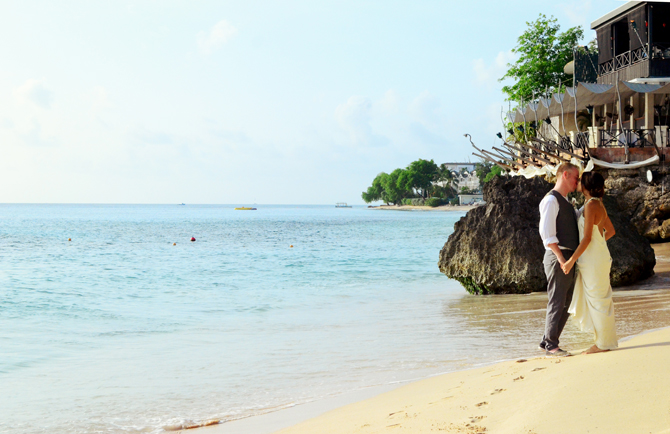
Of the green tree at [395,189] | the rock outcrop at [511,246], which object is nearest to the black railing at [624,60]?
the rock outcrop at [511,246]

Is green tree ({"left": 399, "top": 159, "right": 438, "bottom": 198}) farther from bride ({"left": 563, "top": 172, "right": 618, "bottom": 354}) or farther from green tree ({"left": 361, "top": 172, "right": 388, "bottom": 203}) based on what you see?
bride ({"left": 563, "top": 172, "right": 618, "bottom": 354})

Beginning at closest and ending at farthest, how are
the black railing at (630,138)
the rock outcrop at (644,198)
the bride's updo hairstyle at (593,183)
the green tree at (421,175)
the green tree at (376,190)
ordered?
the bride's updo hairstyle at (593,183) → the black railing at (630,138) → the rock outcrop at (644,198) → the green tree at (421,175) → the green tree at (376,190)

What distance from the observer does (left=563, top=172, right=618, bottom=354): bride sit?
529 centimetres

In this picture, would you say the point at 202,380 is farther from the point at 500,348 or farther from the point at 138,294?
the point at 138,294

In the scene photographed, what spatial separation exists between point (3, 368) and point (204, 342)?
2855 mm

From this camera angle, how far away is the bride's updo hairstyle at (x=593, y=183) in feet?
17.2

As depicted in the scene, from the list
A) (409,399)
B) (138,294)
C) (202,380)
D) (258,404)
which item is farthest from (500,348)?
(138,294)

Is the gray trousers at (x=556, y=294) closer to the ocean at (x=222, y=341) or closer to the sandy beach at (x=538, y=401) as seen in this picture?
the sandy beach at (x=538, y=401)

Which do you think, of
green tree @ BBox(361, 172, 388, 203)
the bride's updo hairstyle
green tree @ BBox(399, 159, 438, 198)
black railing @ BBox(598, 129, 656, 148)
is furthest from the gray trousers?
green tree @ BBox(361, 172, 388, 203)

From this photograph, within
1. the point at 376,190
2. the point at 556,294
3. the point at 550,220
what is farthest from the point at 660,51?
the point at 376,190

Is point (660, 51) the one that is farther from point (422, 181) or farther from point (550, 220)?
point (422, 181)

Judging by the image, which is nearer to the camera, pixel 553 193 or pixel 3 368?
pixel 553 193

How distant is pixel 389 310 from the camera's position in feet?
40.5

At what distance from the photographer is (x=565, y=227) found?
5.45 m
